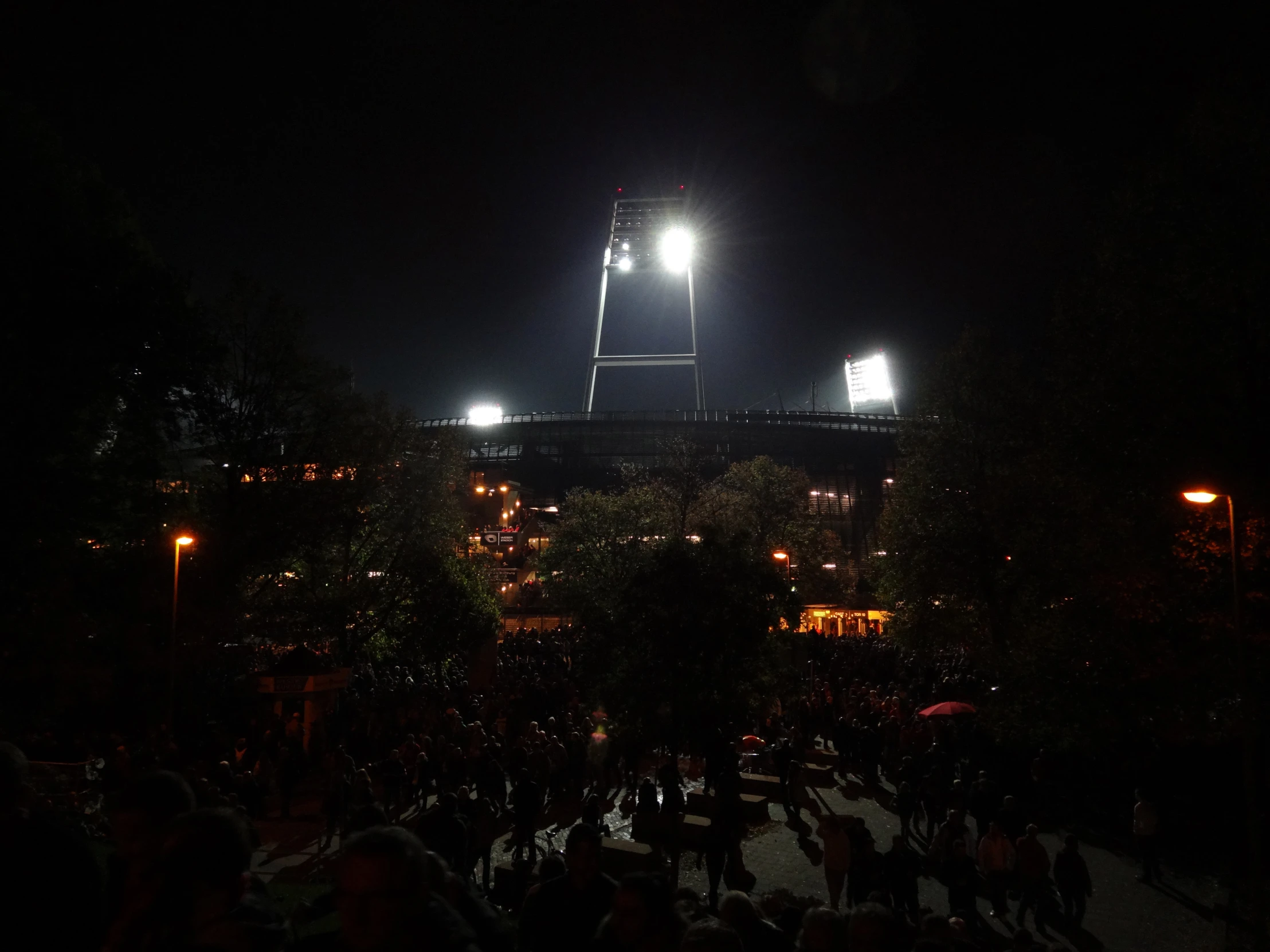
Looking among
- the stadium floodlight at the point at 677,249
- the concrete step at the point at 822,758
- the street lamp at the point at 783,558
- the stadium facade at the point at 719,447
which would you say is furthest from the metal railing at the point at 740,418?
the concrete step at the point at 822,758

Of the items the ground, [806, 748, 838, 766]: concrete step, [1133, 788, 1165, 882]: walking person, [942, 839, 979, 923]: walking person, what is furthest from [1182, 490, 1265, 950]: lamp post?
[806, 748, 838, 766]: concrete step

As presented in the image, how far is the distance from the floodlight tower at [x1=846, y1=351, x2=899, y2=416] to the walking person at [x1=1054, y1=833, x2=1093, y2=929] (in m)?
88.0

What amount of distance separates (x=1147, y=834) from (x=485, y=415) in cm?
9123

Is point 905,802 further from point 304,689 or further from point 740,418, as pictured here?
point 740,418

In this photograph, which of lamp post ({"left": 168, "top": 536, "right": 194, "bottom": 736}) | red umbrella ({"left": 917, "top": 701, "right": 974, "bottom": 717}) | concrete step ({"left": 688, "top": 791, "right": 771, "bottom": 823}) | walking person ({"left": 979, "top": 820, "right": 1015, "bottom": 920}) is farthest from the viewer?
red umbrella ({"left": 917, "top": 701, "right": 974, "bottom": 717})

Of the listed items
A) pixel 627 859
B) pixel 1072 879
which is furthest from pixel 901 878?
pixel 627 859

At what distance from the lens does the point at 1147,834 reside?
1022cm

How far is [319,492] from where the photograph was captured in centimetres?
2120

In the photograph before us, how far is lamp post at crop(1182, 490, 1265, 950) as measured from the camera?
809 centimetres

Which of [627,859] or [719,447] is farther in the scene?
[719,447]

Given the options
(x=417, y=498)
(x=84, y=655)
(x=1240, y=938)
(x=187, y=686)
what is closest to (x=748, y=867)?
(x=1240, y=938)

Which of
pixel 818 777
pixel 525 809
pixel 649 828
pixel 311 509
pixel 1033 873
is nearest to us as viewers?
pixel 1033 873

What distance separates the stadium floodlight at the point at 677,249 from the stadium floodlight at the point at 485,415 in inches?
1095

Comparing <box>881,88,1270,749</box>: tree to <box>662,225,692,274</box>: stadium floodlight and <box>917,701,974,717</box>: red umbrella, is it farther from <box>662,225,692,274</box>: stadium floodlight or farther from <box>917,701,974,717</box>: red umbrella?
<box>662,225,692,274</box>: stadium floodlight
